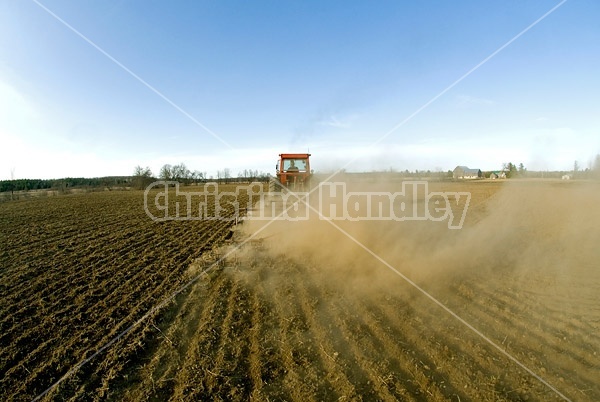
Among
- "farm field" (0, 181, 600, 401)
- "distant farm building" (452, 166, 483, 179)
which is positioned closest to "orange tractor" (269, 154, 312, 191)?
"farm field" (0, 181, 600, 401)

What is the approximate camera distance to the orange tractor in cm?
1661

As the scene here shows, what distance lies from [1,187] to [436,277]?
237ft

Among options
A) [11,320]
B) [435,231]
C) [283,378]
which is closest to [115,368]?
[283,378]

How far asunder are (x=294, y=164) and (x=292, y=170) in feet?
1.45

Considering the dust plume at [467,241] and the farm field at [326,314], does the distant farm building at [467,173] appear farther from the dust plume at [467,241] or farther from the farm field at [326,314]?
the farm field at [326,314]

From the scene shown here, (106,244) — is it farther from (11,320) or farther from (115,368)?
(115,368)

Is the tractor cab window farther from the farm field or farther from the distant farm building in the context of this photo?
the distant farm building

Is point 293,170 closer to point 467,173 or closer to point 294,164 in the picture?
point 294,164

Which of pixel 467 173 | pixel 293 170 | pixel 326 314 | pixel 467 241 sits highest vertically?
pixel 467 173

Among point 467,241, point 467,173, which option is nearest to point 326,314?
point 467,241

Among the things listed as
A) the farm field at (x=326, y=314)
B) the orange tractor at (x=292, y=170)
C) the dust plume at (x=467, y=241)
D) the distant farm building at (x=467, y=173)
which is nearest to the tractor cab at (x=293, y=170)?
the orange tractor at (x=292, y=170)

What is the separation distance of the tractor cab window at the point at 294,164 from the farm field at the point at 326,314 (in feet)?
24.2

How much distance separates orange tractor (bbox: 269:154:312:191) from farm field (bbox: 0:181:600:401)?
6.51 meters

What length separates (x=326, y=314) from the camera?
17.4 feet
